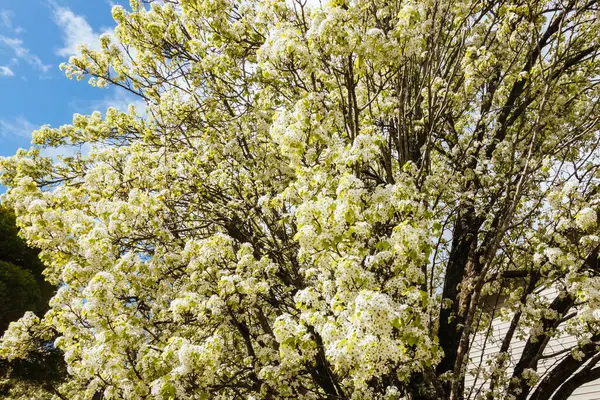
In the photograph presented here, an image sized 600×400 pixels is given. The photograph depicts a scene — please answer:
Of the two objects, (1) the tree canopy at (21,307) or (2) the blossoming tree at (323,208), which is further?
(1) the tree canopy at (21,307)

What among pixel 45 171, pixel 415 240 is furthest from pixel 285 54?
pixel 45 171

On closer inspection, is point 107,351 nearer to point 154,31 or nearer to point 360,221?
point 360,221

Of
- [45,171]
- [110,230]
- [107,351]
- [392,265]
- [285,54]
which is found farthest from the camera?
[45,171]

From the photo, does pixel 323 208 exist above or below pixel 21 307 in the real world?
below

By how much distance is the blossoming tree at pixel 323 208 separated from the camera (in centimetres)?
395

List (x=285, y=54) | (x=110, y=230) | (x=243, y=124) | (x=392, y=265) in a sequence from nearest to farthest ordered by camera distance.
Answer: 1. (x=392, y=265)
2. (x=285, y=54)
3. (x=110, y=230)
4. (x=243, y=124)

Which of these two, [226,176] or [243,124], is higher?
[243,124]

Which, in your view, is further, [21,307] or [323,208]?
[21,307]

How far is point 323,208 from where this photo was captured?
3756 mm

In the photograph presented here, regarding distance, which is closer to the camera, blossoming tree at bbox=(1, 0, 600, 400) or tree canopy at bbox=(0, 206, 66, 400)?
blossoming tree at bbox=(1, 0, 600, 400)

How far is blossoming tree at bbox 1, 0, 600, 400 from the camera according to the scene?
13.0 ft

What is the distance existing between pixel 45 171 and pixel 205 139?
13.0 ft

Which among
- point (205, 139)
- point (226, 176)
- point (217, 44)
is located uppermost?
point (217, 44)

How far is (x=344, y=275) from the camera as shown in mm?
3574
